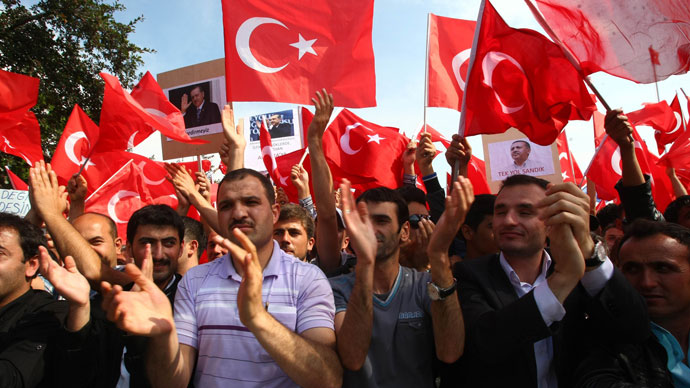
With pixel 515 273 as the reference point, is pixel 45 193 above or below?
above

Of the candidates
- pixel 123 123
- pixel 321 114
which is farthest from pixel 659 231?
pixel 123 123

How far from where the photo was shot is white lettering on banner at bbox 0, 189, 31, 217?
6.23 metres

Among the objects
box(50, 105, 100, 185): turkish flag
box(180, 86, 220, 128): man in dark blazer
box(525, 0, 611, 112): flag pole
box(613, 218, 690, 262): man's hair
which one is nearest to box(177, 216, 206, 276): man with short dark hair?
box(50, 105, 100, 185): turkish flag

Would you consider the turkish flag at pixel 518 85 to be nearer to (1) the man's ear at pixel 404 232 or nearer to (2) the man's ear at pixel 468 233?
(2) the man's ear at pixel 468 233

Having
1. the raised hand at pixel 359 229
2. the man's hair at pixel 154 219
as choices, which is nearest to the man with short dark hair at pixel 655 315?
the raised hand at pixel 359 229

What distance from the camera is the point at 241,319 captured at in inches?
80.1

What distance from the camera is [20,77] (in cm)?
502

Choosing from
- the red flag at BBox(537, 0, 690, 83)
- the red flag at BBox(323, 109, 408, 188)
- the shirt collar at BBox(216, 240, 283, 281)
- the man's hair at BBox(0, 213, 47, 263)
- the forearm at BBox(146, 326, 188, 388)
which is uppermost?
the red flag at BBox(537, 0, 690, 83)

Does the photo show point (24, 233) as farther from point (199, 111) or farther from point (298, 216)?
point (199, 111)

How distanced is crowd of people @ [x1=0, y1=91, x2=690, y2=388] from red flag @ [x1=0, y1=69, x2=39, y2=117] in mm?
2779

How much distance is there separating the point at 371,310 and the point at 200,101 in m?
5.54

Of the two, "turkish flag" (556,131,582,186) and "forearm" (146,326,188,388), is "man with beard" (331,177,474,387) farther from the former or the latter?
"turkish flag" (556,131,582,186)

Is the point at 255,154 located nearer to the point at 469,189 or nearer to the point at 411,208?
the point at 411,208

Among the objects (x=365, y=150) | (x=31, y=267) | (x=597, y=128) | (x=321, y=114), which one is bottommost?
(x=31, y=267)
